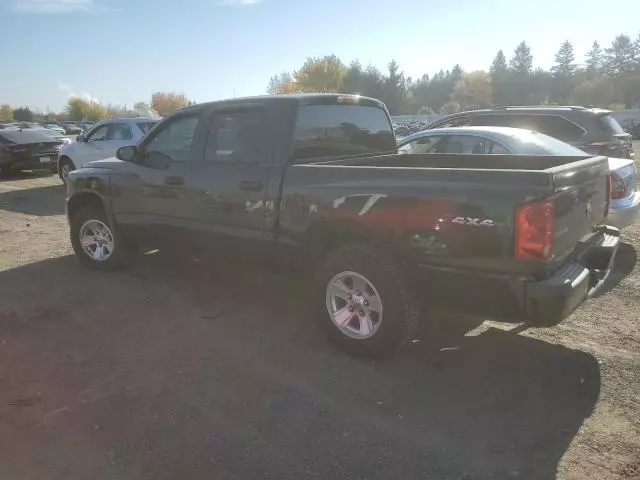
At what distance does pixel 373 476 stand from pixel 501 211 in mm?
1627

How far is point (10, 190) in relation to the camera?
1369cm

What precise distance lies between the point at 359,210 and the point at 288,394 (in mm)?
1336

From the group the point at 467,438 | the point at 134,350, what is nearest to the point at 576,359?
the point at 467,438

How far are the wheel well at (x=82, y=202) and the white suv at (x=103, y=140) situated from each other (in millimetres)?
6255

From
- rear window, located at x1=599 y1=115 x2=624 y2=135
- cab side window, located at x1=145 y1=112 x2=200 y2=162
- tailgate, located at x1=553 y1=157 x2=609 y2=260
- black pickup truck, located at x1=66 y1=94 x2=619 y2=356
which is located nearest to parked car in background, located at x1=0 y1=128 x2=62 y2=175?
black pickup truck, located at x1=66 y1=94 x2=619 y2=356

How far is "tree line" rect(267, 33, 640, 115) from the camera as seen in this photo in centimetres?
8225

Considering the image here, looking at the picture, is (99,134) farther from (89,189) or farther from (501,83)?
(501,83)

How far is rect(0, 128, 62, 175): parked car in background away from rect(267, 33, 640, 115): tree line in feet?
209

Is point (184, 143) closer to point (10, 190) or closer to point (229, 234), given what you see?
point (229, 234)

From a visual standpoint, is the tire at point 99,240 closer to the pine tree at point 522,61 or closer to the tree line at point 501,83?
the tree line at point 501,83

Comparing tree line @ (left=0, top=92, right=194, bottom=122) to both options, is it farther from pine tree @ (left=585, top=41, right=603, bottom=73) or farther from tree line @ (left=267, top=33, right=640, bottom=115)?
pine tree @ (left=585, top=41, right=603, bottom=73)

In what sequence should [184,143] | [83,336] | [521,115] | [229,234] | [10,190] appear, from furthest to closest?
[10,190] < [521,115] < [184,143] < [229,234] < [83,336]

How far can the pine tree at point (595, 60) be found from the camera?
355 feet

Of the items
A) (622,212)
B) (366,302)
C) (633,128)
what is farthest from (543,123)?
(633,128)
